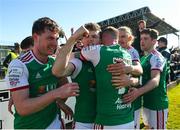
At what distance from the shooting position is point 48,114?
3516 millimetres

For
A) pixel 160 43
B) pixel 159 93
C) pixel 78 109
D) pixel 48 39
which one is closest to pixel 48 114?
pixel 78 109

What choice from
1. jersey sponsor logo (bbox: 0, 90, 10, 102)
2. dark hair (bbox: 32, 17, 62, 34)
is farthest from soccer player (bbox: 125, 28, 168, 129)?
jersey sponsor logo (bbox: 0, 90, 10, 102)

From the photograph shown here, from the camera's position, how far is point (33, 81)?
3.36 metres

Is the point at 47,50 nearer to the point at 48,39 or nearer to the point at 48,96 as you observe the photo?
the point at 48,39

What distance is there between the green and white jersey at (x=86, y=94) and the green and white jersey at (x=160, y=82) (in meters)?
1.48

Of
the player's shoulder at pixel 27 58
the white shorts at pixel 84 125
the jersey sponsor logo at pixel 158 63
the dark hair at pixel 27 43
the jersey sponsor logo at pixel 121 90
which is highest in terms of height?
the dark hair at pixel 27 43

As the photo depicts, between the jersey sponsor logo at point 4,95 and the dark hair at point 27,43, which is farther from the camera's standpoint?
the jersey sponsor logo at point 4,95

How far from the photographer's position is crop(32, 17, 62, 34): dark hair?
10.8 feet

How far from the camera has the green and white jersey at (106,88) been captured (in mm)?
3463

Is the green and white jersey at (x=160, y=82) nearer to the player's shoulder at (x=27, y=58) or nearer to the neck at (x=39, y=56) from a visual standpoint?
the neck at (x=39, y=56)

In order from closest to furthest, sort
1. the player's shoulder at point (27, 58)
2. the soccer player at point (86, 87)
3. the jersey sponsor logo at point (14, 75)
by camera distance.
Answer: the jersey sponsor logo at point (14, 75) → the player's shoulder at point (27, 58) → the soccer player at point (86, 87)

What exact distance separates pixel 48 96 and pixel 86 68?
A: 2.88 ft

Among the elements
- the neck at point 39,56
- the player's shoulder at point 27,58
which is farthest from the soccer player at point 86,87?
the player's shoulder at point 27,58

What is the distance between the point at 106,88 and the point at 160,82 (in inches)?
77.8
